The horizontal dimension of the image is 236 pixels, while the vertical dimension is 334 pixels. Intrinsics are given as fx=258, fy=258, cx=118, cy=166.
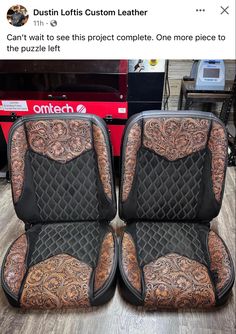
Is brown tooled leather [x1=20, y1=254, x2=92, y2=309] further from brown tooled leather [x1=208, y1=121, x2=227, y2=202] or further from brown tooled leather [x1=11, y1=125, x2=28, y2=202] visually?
brown tooled leather [x1=208, y1=121, x2=227, y2=202]

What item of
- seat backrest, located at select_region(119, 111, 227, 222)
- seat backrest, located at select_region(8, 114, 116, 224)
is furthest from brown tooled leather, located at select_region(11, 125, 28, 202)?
seat backrest, located at select_region(119, 111, 227, 222)

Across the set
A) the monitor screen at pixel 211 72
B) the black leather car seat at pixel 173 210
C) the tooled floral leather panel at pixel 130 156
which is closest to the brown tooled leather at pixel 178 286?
the black leather car seat at pixel 173 210

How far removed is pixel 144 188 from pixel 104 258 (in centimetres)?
38

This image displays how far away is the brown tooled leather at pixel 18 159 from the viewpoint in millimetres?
1169

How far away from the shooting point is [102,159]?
1207 millimetres

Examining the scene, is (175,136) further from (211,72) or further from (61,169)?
(211,72)

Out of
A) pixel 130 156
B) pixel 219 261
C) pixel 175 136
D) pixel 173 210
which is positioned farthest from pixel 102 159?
pixel 219 261

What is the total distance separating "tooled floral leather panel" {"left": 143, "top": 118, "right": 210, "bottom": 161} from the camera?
3.79 feet

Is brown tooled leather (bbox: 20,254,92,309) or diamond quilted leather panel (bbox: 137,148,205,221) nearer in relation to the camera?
brown tooled leather (bbox: 20,254,92,309)

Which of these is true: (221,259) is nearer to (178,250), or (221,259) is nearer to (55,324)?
(178,250)
